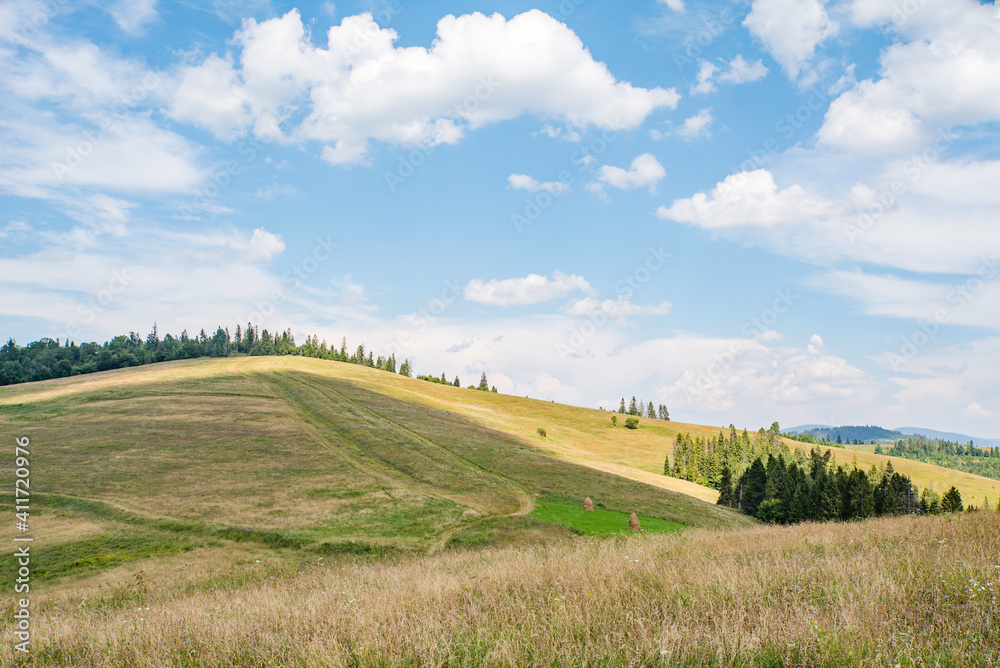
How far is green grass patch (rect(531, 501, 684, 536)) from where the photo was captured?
35.9 m

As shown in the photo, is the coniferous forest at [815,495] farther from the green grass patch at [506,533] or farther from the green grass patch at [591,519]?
the green grass patch at [506,533]

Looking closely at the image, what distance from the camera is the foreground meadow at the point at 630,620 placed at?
4.55 metres

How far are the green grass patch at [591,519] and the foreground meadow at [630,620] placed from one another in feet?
93.5

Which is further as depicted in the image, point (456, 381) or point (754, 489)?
point (456, 381)

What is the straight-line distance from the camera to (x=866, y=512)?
5622 cm

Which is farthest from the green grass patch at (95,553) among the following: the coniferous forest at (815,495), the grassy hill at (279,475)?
the coniferous forest at (815,495)

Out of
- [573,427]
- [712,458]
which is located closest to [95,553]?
[573,427]

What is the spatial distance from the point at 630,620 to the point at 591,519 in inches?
1435

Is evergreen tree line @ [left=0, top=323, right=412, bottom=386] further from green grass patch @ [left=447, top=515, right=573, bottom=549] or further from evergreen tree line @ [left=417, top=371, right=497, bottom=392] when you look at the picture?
green grass patch @ [left=447, top=515, right=573, bottom=549]

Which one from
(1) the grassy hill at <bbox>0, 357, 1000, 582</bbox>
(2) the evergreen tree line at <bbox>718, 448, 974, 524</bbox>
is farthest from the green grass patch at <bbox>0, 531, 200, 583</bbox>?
(2) the evergreen tree line at <bbox>718, 448, 974, 524</bbox>

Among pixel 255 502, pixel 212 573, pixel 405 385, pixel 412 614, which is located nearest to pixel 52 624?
pixel 412 614

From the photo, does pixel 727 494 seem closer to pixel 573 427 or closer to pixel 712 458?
pixel 712 458

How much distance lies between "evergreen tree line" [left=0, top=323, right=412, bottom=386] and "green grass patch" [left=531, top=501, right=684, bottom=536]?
448ft

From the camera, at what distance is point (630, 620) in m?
5.35
